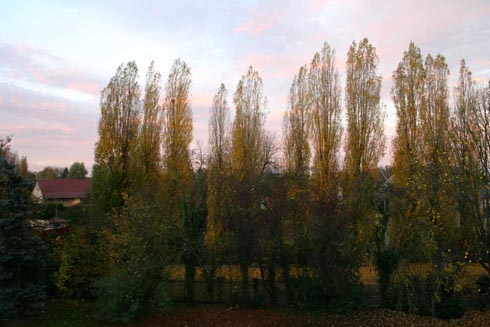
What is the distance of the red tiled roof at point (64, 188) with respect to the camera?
46.6 m

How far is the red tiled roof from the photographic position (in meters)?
46.6

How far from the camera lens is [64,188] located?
48312 mm

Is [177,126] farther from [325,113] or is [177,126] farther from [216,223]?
[216,223]

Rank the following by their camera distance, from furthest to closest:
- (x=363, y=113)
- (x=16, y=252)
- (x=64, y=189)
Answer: (x=64, y=189) < (x=363, y=113) < (x=16, y=252)

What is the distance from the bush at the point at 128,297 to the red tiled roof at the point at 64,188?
40.3 metres

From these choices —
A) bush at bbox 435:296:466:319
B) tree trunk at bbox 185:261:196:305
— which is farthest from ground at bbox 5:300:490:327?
tree trunk at bbox 185:261:196:305

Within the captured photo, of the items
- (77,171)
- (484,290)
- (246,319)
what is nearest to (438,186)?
(484,290)

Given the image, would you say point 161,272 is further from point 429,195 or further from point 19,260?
point 429,195

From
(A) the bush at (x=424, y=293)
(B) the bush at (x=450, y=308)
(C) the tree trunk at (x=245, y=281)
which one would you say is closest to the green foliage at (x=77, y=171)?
A: (C) the tree trunk at (x=245, y=281)

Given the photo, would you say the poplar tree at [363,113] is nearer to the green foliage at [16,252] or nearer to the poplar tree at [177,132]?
the poplar tree at [177,132]

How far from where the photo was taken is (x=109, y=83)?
62.2 ft

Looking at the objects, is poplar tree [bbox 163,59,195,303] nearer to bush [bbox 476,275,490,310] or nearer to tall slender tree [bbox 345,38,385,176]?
tall slender tree [bbox 345,38,385,176]

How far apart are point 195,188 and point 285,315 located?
4572 millimetres

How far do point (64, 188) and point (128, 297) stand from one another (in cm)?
4460
